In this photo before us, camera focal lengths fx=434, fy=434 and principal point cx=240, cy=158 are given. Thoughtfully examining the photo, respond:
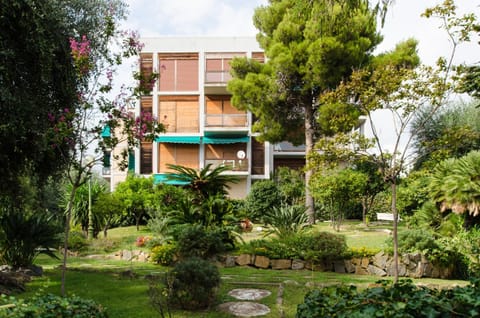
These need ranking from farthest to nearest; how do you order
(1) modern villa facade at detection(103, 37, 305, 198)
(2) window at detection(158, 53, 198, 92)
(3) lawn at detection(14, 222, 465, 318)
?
(2) window at detection(158, 53, 198, 92)
(1) modern villa facade at detection(103, 37, 305, 198)
(3) lawn at detection(14, 222, 465, 318)

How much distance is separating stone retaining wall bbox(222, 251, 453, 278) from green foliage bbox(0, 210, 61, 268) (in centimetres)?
446

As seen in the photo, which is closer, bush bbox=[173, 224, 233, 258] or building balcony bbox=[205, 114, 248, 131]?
bush bbox=[173, 224, 233, 258]

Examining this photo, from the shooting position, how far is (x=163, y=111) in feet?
99.1

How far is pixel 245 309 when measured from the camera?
7039 millimetres

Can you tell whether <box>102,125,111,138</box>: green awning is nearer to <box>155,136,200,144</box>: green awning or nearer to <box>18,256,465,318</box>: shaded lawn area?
<box>18,256,465,318</box>: shaded lawn area

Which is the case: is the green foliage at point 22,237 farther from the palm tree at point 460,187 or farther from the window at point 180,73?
the window at point 180,73

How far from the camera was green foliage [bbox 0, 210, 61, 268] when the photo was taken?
955 cm

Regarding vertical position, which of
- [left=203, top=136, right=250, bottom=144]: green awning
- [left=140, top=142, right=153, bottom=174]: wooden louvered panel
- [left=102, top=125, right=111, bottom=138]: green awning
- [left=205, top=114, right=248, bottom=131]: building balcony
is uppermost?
[left=205, top=114, right=248, bottom=131]: building balcony

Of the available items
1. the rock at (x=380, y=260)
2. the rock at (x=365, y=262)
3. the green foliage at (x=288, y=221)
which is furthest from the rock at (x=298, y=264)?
the rock at (x=380, y=260)

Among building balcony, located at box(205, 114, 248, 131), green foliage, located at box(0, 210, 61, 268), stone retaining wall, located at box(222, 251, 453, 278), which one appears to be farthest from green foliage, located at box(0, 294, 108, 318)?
building balcony, located at box(205, 114, 248, 131)

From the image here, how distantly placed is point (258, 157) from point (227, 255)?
19.1m

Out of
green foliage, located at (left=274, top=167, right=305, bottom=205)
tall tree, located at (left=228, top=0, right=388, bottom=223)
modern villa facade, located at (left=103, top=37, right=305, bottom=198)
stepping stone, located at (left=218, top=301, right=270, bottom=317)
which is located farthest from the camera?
modern villa facade, located at (left=103, top=37, right=305, bottom=198)

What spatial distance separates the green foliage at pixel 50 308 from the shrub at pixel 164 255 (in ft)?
24.4

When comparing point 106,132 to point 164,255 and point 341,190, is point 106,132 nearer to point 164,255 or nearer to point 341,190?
point 164,255
